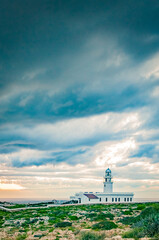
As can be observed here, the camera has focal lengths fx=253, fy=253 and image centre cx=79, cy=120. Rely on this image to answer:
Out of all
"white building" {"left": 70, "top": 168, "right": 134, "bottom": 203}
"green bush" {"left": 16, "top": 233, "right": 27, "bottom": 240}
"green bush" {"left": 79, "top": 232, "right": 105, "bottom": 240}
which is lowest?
"white building" {"left": 70, "top": 168, "right": 134, "bottom": 203}

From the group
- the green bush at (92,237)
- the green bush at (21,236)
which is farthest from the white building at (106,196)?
the green bush at (92,237)

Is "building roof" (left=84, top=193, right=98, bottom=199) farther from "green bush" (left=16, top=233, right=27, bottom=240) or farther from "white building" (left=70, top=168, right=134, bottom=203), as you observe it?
"green bush" (left=16, top=233, right=27, bottom=240)

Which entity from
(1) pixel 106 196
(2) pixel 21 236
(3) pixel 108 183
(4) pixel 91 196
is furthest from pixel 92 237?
(3) pixel 108 183

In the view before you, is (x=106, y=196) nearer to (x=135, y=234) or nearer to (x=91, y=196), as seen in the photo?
(x=91, y=196)

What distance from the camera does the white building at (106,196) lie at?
77562mm

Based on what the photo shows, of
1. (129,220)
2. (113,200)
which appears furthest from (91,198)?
(129,220)

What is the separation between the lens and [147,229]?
18375 mm

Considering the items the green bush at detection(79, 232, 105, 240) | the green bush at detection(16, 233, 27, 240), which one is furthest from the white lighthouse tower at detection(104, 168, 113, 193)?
the green bush at detection(79, 232, 105, 240)

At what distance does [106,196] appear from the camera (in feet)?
264

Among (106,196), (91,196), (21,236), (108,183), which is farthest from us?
(108,183)

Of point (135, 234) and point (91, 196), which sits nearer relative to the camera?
point (135, 234)

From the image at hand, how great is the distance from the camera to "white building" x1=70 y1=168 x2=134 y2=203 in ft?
254

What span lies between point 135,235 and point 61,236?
729cm

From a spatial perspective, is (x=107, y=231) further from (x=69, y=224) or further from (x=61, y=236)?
(x=69, y=224)
